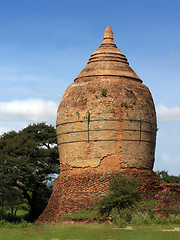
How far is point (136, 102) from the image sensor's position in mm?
24000

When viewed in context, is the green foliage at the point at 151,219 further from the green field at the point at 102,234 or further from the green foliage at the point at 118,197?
the green field at the point at 102,234

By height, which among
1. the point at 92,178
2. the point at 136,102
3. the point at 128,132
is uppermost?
the point at 136,102

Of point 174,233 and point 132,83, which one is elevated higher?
point 132,83

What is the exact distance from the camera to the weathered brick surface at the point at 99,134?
23.2m

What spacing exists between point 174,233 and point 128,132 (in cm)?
719

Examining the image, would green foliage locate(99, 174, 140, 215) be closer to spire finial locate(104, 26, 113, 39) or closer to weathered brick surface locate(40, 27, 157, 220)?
weathered brick surface locate(40, 27, 157, 220)

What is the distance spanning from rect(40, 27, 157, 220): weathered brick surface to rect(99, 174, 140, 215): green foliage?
1075 millimetres

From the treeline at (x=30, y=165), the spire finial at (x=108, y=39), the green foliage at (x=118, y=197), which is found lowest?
the green foliage at (x=118, y=197)

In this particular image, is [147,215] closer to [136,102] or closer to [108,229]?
[108,229]

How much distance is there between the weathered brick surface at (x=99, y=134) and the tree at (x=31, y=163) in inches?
297

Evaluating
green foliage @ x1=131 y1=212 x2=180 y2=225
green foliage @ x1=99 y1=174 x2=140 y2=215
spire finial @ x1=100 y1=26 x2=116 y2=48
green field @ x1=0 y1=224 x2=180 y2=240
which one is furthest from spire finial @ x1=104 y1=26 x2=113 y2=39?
green field @ x1=0 y1=224 x2=180 y2=240

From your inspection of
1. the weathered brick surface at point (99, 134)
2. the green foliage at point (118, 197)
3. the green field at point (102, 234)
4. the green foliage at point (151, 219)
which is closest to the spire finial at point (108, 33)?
the weathered brick surface at point (99, 134)

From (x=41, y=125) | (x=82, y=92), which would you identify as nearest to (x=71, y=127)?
(x=82, y=92)

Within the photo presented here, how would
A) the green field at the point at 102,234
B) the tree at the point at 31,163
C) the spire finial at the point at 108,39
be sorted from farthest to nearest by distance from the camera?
the tree at the point at 31,163, the spire finial at the point at 108,39, the green field at the point at 102,234
